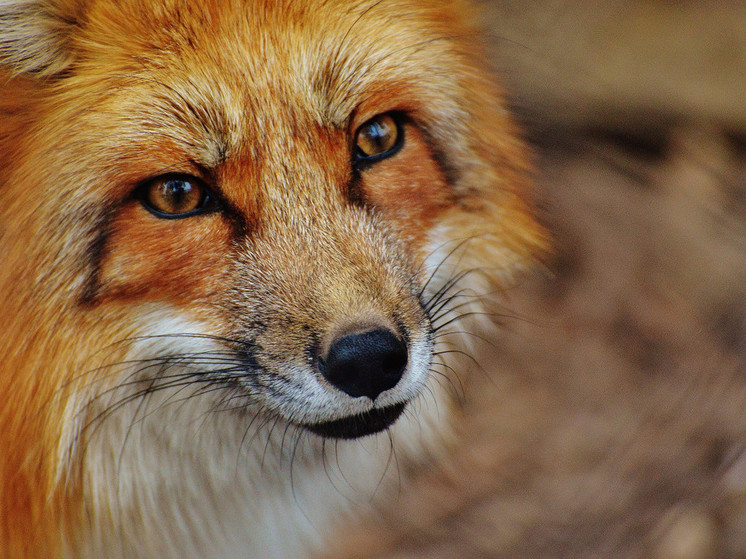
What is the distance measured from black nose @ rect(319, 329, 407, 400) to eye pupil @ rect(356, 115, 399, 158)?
0.52m

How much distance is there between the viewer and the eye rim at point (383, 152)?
1.84 meters

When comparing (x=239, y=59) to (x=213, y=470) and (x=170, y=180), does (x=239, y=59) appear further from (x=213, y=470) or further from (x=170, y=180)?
(x=213, y=470)

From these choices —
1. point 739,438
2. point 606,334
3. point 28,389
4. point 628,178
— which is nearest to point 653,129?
point 628,178

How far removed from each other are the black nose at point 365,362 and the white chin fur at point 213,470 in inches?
2.4

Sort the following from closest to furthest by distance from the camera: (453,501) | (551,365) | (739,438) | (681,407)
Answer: (739,438), (681,407), (453,501), (551,365)

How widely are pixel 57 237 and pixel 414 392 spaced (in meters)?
0.86

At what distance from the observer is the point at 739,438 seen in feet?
8.65

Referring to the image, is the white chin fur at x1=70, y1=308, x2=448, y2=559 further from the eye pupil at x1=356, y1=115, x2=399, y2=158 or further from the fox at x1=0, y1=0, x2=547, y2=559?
the eye pupil at x1=356, y1=115, x2=399, y2=158

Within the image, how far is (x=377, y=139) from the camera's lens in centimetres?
187

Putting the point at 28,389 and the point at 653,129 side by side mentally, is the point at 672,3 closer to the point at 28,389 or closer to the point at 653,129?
the point at 653,129

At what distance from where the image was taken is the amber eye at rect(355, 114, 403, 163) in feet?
6.08

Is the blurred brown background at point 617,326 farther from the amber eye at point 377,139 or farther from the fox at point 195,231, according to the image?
the fox at point 195,231

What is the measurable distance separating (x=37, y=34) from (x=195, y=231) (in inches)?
21.7

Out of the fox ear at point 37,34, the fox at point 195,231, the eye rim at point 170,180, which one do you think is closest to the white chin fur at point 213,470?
the fox at point 195,231
